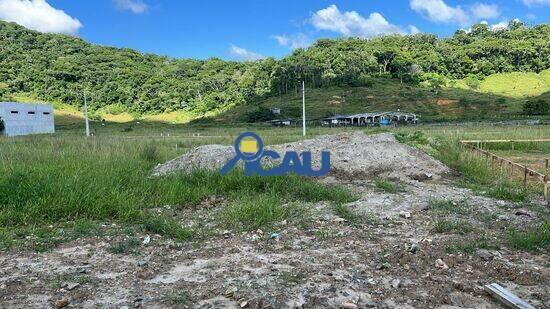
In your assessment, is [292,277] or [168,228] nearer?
[292,277]

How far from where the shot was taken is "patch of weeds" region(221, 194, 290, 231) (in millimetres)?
5539

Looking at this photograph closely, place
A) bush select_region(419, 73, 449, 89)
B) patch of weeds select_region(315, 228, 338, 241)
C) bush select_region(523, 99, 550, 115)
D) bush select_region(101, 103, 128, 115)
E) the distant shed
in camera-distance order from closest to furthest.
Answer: patch of weeds select_region(315, 228, 338, 241), the distant shed, bush select_region(523, 99, 550, 115), bush select_region(101, 103, 128, 115), bush select_region(419, 73, 449, 89)

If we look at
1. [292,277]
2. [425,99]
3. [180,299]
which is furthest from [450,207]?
[425,99]

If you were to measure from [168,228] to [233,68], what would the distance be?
10387cm

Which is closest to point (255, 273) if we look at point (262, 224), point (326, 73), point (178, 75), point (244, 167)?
point (262, 224)

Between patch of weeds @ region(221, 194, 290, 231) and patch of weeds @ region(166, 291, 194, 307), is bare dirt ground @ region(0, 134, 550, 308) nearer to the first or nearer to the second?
patch of weeds @ region(166, 291, 194, 307)

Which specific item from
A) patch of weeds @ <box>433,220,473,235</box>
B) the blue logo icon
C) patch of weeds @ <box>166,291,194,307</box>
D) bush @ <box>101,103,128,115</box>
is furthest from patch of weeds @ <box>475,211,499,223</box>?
bush @ <box>101,103,128,115</box>

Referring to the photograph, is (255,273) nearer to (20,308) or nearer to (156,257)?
(156,257)

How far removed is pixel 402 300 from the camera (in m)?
3.39

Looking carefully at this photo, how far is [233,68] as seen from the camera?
106250 mm

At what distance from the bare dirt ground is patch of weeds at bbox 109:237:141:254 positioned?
5cm

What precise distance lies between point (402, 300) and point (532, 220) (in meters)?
3.45

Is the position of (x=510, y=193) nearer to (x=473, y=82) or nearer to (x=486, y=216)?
(x=486, y=216)

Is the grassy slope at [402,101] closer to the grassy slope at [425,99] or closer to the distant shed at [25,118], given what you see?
the grassy slope at [425,99]
